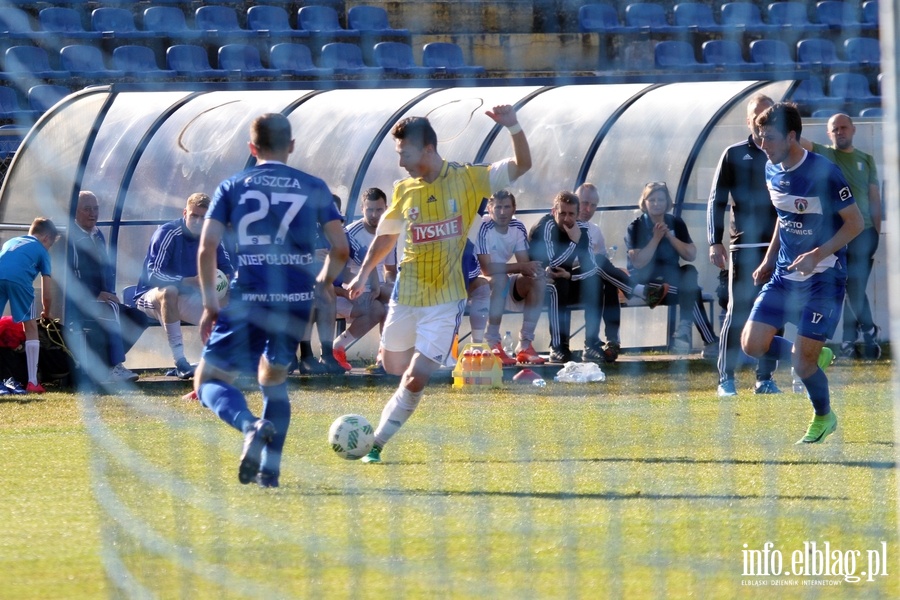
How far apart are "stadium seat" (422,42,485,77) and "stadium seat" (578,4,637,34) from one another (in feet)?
4.25

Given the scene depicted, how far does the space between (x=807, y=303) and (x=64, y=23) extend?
1086cm

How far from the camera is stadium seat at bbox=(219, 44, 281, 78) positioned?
14.1 m

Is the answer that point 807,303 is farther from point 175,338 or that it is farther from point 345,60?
point 345,60

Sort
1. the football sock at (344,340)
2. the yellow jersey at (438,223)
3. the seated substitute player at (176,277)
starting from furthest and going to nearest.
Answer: the football sock at (344,340) → the seated substitute player at (176,277) → the yellow jersey at (438,223)

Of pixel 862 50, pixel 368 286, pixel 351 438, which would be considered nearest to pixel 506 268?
pixel 368 286

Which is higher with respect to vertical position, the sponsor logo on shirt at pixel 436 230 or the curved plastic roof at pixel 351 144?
the curved plastic roof at pixel 351 144

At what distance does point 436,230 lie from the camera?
21.0 ft

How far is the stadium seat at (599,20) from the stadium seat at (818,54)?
102 inches

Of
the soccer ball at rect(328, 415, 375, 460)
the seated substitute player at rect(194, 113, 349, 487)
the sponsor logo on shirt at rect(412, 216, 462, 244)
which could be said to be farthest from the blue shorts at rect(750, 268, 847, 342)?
the seated substitute player at rect(194, 113, 349, 487)

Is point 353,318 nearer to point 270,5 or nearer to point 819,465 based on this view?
point 819,465

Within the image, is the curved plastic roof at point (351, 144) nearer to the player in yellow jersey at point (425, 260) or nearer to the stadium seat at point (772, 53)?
the stadium seat at point (772, 53)

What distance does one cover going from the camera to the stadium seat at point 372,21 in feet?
48.0

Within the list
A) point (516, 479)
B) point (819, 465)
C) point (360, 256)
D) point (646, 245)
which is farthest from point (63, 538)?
point (646, 245)

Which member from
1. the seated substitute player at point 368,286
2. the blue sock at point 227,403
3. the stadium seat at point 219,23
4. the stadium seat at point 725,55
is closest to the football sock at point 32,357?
the seated substitute player at point 368,286
